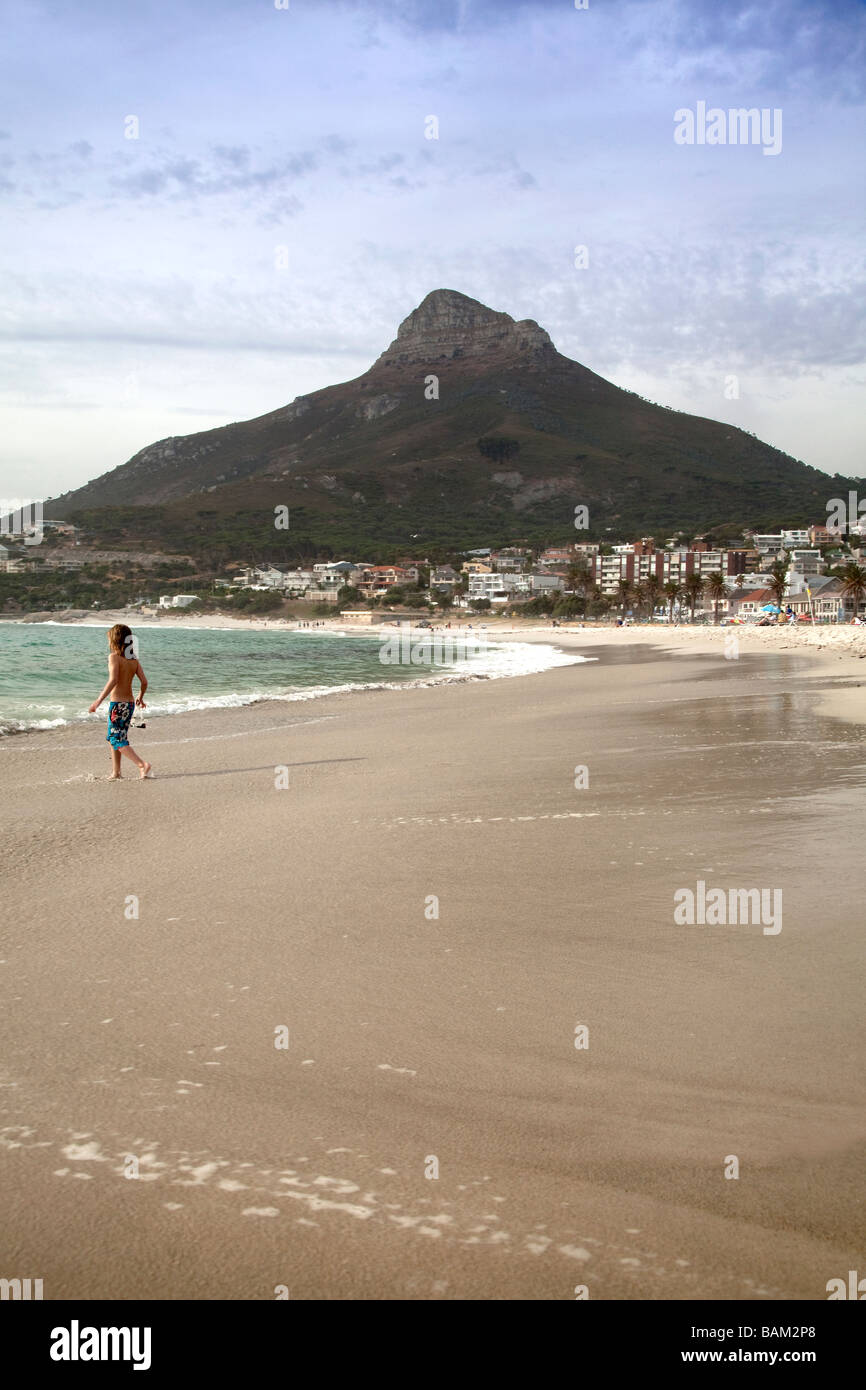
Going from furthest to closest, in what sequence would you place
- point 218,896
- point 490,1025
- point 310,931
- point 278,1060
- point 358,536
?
point 358,536 → point 218,896 → point 310,931 → point 490,1025 → point 278,1060

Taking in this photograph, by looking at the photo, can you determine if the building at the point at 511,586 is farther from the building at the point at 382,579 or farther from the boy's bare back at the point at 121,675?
the boy's bare back at the point at 121,675

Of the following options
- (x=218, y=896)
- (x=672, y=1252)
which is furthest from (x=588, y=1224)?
(x=218, y=896)

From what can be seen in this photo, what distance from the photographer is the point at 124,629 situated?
11047mm

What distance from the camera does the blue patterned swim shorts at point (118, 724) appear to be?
1041 centimetres

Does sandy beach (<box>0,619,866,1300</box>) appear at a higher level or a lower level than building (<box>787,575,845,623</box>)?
lower

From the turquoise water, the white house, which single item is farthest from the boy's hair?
the white house

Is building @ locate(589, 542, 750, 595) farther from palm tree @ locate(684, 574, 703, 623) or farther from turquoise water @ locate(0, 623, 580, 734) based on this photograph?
turquoise water @ locate(0, 623, 580, 734)

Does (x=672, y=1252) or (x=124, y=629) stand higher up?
(x=124, y=629)

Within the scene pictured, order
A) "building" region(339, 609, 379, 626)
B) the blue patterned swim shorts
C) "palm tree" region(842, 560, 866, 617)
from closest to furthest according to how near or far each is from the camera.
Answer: the blue patterned swim shorts
"palm tree" region(842, 560, 866, 617)
"building" region(339, 609, 379, 626)

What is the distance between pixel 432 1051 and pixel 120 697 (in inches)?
317

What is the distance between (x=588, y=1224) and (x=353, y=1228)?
2.07 feet

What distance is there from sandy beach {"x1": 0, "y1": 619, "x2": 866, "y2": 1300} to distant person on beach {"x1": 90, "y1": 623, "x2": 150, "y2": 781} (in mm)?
1739

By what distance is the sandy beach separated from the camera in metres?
2.64
